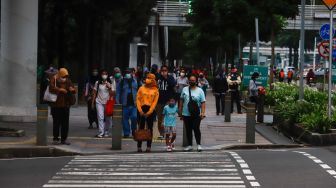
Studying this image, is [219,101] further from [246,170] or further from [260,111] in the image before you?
[246,170]

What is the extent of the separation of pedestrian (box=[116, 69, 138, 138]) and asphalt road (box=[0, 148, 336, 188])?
115 inches

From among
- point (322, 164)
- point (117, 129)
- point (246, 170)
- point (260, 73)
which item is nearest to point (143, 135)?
point (117, 129)

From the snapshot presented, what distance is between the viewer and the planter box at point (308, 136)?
18.8 metres

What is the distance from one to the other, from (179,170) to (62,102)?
15.5 ft

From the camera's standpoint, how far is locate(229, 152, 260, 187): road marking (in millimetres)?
11752

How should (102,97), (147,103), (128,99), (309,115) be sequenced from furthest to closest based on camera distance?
(309,115) < (102,97) < (128,99) < (147,103)

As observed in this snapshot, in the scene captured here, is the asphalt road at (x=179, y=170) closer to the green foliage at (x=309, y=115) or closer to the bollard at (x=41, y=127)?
the bollard at (x=41, y=127)

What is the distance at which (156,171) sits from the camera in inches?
517

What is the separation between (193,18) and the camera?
167ft

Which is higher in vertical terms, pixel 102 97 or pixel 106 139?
pixel 102 97

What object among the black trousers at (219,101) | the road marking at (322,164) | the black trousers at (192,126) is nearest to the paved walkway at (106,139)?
the black trousers at (192,126)

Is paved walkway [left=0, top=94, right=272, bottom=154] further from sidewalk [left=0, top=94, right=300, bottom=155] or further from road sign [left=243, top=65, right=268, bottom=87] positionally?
road sign [left=243, top=65, right=268, bottom=87]

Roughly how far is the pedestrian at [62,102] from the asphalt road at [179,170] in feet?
5.61

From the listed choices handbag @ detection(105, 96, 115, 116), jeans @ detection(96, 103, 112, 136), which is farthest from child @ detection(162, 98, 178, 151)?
jeans @ detection(96, 103, 112, 136)
